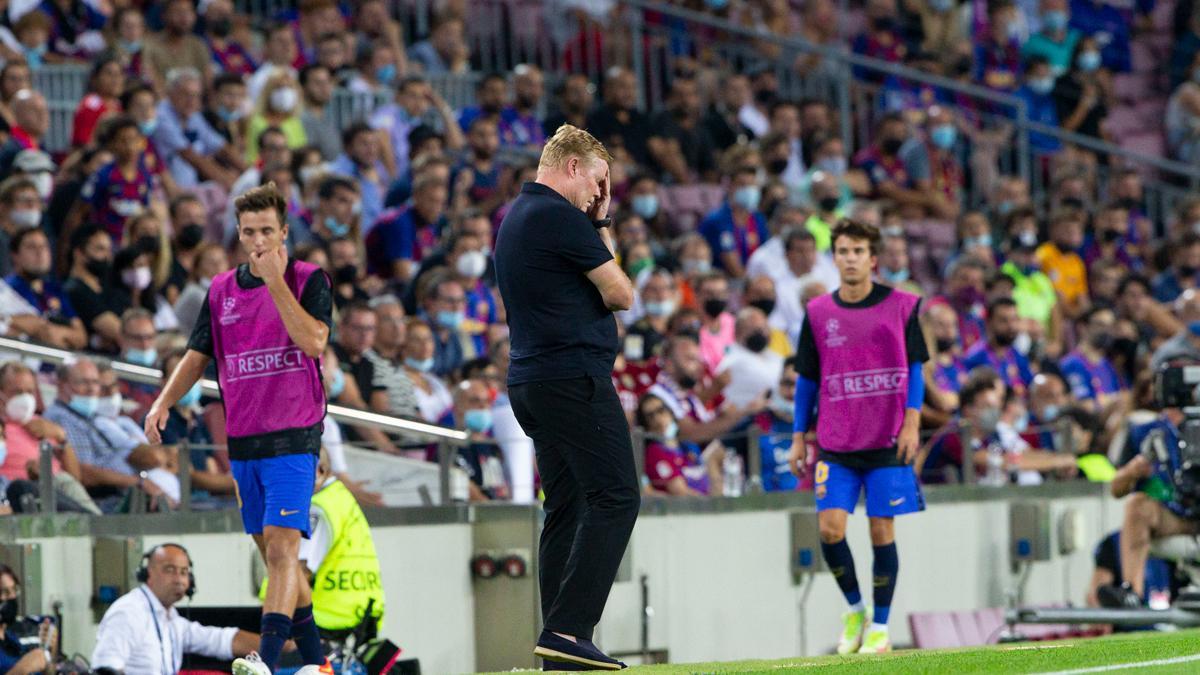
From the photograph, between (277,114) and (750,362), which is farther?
(277,114)

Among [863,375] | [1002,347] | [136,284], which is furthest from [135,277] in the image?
[1002,347]

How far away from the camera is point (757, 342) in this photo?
15.5 m

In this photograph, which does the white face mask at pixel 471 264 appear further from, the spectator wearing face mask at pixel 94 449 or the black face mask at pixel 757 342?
the spectator wearing face mask at pixel 94 449

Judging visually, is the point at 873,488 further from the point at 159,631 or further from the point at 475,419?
the point at 159,631

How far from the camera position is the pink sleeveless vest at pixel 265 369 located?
9141 mm

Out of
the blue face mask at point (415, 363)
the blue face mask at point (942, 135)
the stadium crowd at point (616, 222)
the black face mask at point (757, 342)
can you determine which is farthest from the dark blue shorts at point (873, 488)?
the blue face mask at point (942, 135)

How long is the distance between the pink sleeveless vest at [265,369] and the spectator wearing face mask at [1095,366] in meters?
9.58

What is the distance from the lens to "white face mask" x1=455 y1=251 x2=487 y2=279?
599 inches

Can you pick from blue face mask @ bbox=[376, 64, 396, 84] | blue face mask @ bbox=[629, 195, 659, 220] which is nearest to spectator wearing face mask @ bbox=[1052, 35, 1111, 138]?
blue face mask @ bbox=[629, 195, 659, 220]

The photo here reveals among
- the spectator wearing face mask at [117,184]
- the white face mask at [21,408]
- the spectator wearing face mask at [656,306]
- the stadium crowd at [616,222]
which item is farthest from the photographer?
the spectator wearing face mask at [656,306]

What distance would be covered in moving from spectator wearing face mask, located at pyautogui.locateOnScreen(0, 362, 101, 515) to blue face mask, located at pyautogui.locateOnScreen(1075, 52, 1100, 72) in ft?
47.1

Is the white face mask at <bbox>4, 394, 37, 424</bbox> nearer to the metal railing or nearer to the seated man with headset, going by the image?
the metal railing

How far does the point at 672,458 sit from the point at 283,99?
4.50 metres

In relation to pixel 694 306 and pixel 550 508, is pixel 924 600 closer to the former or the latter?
pixel 694 306
